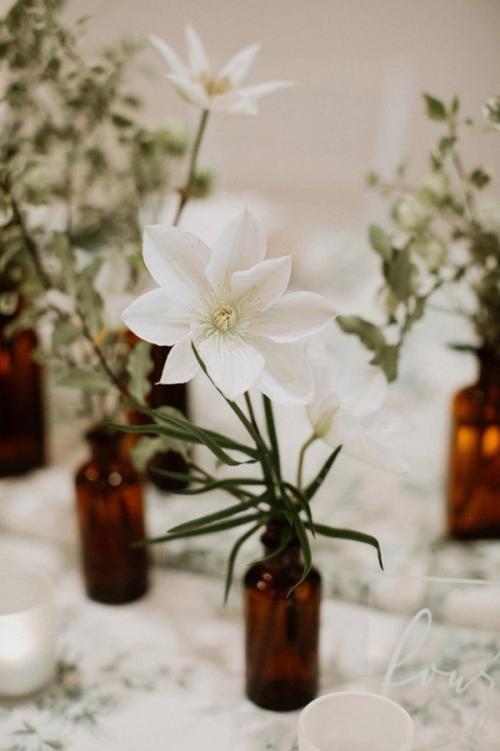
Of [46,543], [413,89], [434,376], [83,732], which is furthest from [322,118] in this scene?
[83,732]

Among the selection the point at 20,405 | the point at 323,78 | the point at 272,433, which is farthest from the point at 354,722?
the point at 323,78

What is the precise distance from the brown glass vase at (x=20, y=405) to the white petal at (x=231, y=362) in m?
0.62

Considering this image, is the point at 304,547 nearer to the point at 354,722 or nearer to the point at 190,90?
the point at 354,722

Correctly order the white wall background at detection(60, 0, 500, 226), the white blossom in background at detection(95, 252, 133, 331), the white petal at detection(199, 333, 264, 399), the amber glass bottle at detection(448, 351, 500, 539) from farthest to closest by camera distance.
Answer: the white wall background at detection(60, 0, 500, 226) < the amber glass bottle at detection(448, 351, 500, 539) < the white blossom in background at detection(95, 252, 133, 331) < the white petal at detection(199, 333, 264, 399)

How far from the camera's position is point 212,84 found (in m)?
0.76

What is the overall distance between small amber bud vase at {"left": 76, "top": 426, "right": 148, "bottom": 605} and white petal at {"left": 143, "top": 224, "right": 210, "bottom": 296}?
1.30ft

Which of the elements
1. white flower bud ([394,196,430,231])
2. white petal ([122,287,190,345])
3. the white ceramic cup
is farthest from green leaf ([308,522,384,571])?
white flower bud ([394,196,430,231])

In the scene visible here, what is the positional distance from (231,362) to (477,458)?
1.70 feet

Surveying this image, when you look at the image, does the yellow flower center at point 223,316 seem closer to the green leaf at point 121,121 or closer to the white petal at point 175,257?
the white petal at point 175,257

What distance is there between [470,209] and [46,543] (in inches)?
26.0

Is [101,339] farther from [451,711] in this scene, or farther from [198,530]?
[451,711]

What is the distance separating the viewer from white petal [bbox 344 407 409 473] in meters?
0.65

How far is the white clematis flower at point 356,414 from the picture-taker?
2.13ft

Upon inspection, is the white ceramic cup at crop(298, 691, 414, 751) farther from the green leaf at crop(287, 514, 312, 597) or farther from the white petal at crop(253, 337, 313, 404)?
the white petal at crop(253, 337, 313, 404)
